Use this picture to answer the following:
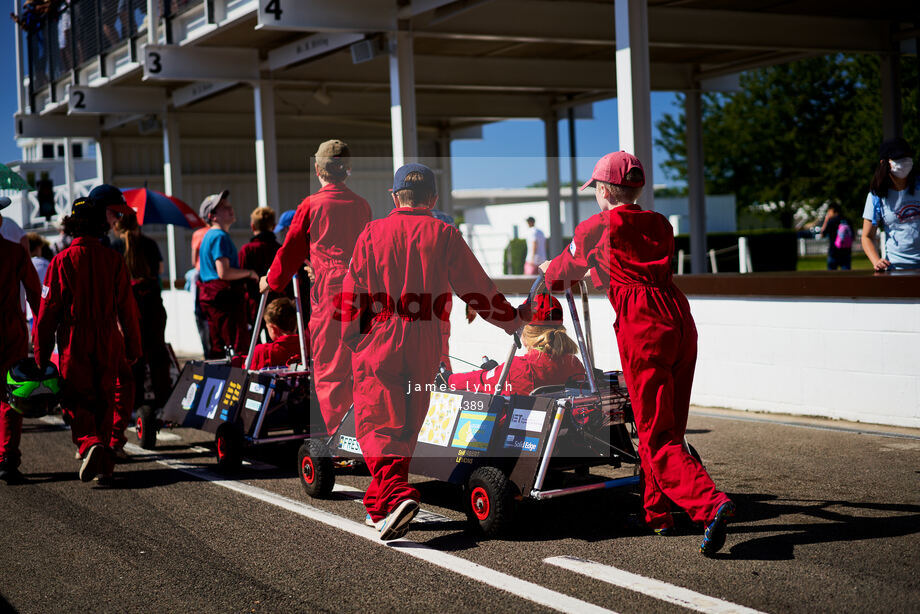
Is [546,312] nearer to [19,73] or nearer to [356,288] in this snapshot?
[356,288]

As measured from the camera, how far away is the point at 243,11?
559 inches

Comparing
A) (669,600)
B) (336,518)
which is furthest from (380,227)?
(669,600)

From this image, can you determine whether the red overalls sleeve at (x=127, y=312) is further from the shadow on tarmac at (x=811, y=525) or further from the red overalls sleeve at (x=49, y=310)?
the shadow on tarmac at (x=811, y=525)

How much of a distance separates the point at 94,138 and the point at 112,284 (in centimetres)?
2047

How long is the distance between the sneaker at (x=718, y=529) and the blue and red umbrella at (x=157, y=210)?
807cm

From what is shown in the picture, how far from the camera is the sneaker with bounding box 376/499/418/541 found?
543cm

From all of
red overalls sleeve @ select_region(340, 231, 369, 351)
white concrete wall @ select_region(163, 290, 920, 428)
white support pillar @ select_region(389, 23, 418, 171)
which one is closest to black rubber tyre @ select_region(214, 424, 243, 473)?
white concrete wall @ select_region(163, 290, 920, 428)

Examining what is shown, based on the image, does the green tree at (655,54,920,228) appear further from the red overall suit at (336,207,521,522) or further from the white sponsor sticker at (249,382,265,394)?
the red overall suit at (336,207,521,522)

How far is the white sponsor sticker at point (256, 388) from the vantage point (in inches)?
293

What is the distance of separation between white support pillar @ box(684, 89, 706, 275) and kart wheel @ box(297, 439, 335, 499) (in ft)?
48.9

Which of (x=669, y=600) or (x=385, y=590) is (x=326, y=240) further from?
(x=669, y=600)

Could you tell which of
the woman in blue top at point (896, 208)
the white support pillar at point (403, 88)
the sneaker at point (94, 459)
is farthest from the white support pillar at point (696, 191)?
the sneaker at point (94, 459)

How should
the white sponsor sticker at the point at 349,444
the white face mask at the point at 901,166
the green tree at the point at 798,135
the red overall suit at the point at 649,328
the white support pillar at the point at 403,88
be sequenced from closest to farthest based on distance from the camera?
the red overall suit at the point at 649,328 < the white sponsor sticker at the point at 349,444 < the white face mask at the point at 901,166 < the white support pillar at the point at 403,88 < the green tree at the point at 798,135

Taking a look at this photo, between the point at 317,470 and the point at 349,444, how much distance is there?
0.28 m
